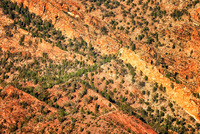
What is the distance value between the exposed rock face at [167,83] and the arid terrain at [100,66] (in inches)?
11.0

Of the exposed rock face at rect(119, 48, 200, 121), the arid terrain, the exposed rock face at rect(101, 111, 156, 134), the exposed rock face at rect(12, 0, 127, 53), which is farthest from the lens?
the exposed rock face at rect(12, 0, 127, 53)

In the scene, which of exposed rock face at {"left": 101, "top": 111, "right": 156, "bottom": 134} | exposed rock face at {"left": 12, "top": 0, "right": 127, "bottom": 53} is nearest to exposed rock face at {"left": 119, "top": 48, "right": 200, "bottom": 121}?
exposed rock face at {"left": 12, "top": 0, "right": 127, "bottom": 53}

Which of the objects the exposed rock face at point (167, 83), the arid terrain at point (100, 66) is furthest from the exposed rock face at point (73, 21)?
the exposed rock face at point (167, 83)

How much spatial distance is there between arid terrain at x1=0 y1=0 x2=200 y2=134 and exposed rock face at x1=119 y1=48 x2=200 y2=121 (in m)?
0.28

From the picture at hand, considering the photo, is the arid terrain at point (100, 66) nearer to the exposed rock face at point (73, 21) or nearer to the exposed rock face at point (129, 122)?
the exposed rock face at point (129, 122)

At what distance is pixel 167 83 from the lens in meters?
68.9

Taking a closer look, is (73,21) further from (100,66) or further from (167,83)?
(167,83)

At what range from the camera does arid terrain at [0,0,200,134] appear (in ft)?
182

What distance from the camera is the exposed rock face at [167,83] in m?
63.3

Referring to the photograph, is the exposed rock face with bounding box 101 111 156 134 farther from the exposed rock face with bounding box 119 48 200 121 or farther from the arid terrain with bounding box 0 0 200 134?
the exposed rock face with bounding box 119 48 200 121

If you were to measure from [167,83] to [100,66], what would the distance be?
2229cm

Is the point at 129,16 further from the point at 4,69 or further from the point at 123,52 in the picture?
the point at 4,69

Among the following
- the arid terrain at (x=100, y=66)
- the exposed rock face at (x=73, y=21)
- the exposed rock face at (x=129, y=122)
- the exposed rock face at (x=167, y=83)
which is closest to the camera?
the exposed rock face at (x=129, y=122)

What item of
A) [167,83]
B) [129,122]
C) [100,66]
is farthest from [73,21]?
[129,122]
